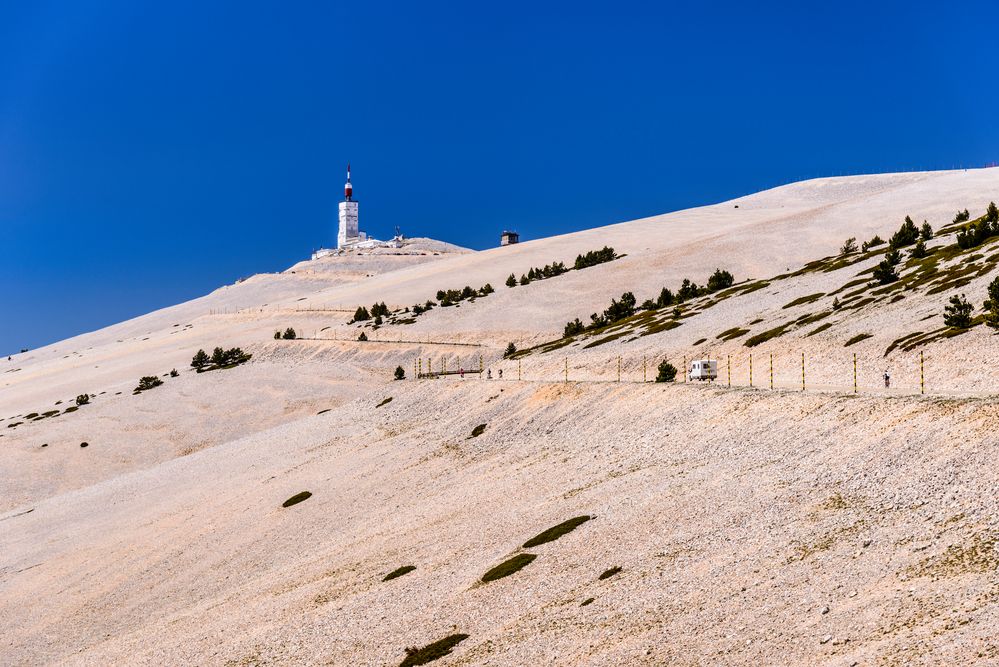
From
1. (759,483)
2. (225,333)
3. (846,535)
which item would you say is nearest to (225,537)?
(759,483)

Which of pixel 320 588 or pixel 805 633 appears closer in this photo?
pixel 805 633

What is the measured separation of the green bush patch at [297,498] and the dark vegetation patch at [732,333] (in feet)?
102

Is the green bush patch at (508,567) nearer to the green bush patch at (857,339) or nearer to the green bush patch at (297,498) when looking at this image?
the green bush patch at (297,498)

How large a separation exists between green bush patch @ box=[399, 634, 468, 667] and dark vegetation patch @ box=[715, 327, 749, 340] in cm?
4490

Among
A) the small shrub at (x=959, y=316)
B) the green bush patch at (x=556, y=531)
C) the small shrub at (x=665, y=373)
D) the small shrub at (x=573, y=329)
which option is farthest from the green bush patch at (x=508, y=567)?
the small shrub at (x=573, y=329)

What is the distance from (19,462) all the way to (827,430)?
69.0m

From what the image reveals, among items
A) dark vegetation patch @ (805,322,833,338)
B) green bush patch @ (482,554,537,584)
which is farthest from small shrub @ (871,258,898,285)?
green bush patch @ (482,554,537,584)

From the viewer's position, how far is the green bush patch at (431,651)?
74.0ft

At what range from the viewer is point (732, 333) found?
65.9 meters

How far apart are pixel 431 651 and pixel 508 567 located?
4.65 metres

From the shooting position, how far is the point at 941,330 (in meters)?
46.4

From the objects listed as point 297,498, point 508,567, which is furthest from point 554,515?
point 297,498

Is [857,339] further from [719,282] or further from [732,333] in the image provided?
[719,282]

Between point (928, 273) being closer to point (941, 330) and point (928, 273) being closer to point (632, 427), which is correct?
point (941, 330)
